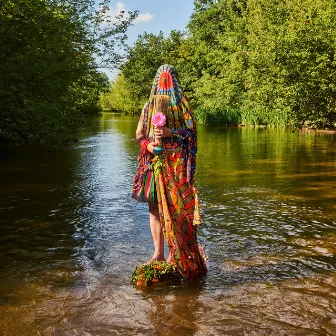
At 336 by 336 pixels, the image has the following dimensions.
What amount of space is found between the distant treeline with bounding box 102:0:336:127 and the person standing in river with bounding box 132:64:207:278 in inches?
636

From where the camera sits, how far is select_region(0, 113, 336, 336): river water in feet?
12.4

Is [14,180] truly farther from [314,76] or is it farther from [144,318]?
[314,76]

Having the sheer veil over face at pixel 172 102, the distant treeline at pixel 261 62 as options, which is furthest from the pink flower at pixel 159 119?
the distant treeline at pixel 261 62

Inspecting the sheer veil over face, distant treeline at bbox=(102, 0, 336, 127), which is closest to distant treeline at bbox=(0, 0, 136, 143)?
distant treeline at bbox=(102, 0, 336, 127)

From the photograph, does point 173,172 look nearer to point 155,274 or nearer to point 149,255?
point 155,274

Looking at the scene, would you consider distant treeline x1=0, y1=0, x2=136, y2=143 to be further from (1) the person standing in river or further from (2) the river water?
(1) the person standing in river

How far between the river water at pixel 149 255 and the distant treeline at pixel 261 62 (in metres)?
12.4

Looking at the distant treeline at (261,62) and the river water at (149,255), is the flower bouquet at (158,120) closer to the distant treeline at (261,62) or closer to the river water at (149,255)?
the river water at (149,255)

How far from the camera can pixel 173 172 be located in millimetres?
4703

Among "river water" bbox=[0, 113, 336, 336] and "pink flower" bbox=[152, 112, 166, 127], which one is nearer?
"river water" bbox=[0, 113, 336, 336]

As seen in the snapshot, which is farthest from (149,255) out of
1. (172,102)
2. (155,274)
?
(172,102)

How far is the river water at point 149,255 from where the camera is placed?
3.78 meters

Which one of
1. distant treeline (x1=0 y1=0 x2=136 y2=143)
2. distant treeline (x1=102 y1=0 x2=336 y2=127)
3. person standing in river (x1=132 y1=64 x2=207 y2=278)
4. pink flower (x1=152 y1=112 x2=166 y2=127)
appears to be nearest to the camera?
pink flower (x1=152 y1=112 x2=166 y2=127)

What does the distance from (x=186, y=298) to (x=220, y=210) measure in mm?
3937
